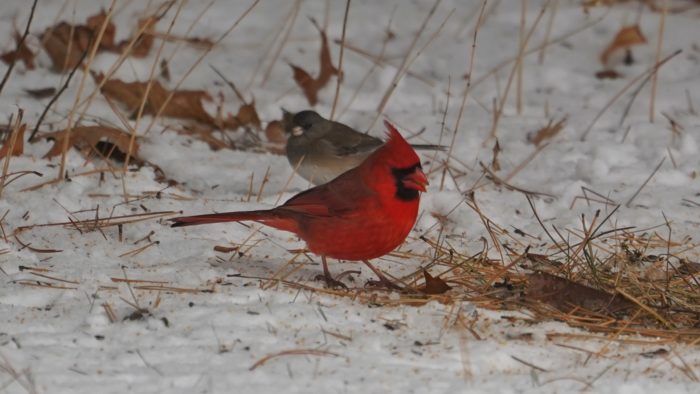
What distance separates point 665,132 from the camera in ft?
19.2

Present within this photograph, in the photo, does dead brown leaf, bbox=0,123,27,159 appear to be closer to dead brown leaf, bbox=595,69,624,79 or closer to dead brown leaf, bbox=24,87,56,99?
dead brown leaf, bbox=24,87,56,99

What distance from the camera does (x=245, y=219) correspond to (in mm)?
3932

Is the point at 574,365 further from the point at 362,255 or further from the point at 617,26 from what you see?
the point at 617,26

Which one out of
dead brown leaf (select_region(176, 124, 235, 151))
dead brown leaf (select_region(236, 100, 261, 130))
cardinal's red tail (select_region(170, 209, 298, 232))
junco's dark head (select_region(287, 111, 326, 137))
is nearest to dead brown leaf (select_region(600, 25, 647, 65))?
junco's dark head (select_region(287, 111, 326, 137))

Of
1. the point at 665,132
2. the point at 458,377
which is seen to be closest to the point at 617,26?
the point at 665,132

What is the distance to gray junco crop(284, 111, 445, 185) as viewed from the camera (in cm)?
542

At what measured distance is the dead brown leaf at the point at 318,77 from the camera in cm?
618

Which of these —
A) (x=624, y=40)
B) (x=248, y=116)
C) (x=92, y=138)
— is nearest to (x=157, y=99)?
(x=248, y=116)

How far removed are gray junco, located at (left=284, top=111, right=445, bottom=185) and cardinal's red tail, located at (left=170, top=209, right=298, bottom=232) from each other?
1.36 meters

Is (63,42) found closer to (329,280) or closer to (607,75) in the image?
(329,280)

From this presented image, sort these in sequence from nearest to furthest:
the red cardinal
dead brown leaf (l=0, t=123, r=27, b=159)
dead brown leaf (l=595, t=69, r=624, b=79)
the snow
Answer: the snow < the red cardinal < dead brown leaf (l=0, t=123, r=27, b=159) < dead brown leaf (l=595, t=69, r=624, b=79)

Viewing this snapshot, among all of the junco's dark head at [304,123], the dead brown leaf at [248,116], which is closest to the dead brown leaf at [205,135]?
the dead brown leaf at [248,116]

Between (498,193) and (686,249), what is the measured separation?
1086 millimetres

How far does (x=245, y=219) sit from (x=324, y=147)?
5.31ft
